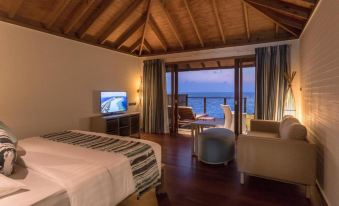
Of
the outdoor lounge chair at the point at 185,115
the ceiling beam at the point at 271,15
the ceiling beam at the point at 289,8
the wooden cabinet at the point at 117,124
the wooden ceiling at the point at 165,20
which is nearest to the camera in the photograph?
the ceiling beam at the point at 289,8

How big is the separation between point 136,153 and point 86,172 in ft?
2.07

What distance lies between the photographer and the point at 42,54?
399 centimetres

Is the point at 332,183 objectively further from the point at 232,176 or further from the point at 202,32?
the point at 202,32

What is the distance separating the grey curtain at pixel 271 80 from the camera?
182 inches

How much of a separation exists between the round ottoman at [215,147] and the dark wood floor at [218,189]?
0.12 meters

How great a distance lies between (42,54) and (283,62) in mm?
5155

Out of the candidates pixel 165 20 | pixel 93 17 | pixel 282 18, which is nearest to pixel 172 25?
pixel 165 20

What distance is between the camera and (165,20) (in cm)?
513

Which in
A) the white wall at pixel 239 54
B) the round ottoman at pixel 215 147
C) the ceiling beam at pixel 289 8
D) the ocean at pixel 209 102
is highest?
the ceiling beam at pixel 289 8

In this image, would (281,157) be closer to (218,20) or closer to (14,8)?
(218,20)

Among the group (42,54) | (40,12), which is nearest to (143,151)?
(42,54)

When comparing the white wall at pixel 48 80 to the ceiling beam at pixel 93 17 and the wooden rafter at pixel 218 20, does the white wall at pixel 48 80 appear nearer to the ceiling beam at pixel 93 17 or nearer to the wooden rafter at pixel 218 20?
the ceiling beam at pixel 93 17

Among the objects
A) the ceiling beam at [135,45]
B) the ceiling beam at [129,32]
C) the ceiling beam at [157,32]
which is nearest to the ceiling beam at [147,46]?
the ceiling beam at [135,45]

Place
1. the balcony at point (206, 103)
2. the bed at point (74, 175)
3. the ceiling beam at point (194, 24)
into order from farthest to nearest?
1. the balcony at point (206, 103)
2. the ceiling beam at point (194, 24)
3. the bed at point (74, 175)
